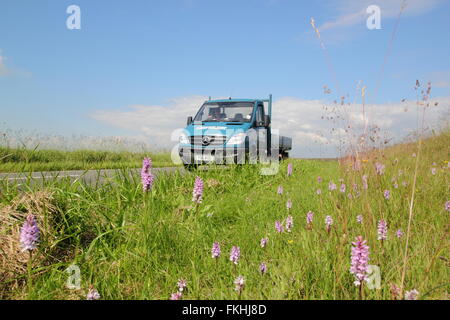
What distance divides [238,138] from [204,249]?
19.7 ft

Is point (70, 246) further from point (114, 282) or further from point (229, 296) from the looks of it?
point (229, 296)

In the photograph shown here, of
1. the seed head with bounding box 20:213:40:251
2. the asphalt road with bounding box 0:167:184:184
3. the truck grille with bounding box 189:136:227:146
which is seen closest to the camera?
the seed head with bounding box 20:213:40:251

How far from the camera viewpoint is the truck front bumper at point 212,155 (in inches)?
332

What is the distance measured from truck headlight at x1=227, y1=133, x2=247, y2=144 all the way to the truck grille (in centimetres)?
23

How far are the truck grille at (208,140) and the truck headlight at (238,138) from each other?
23cm

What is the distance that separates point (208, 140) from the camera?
916cm

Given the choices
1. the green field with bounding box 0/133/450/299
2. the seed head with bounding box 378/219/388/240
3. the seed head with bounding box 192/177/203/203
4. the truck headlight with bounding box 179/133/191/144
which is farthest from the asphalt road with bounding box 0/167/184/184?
the seed head with bounding box 378/219/388/240

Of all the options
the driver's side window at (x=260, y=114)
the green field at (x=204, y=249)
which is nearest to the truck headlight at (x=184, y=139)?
the driver's side window at (x=260, y=114)

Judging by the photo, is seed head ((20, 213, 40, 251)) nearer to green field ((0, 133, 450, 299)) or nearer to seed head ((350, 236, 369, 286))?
green field ((0, 133, 450, 299))

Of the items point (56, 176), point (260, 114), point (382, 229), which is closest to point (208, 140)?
point (260, 114)

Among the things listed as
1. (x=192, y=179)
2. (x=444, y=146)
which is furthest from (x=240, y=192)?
(x=444, y=146)

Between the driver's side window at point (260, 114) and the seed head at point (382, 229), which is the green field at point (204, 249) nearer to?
the seed head at point (382, 229)

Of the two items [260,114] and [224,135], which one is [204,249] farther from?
[260,114]

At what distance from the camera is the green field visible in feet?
6.97
